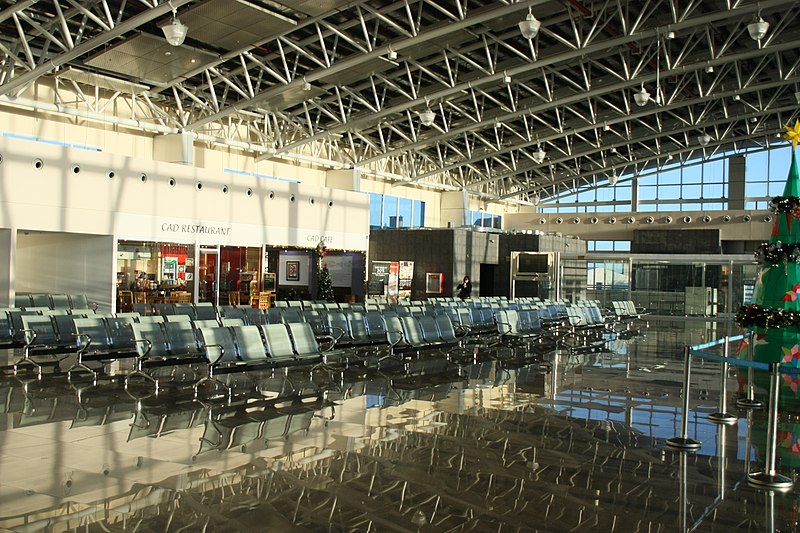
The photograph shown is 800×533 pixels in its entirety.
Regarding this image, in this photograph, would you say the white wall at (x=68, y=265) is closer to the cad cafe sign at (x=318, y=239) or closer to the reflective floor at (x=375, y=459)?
the cad cafe sign at (x=318, y=239)

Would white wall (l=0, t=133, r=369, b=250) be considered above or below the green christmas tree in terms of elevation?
above

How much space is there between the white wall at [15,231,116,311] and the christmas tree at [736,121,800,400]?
45.7ft

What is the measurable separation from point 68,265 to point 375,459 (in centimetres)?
1527

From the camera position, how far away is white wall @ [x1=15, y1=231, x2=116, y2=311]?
18.3 m

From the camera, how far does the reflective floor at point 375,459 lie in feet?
14.8

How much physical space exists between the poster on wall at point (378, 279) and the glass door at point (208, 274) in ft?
22.4

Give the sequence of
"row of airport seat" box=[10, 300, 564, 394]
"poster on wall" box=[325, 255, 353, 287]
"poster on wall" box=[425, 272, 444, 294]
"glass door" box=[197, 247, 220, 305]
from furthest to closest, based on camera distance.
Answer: "poster on wall" box=[425, 272, 444, 294]
"poster on wall" box=[325, 255, 353, 287]
"glass door" box=[197, 247, 220, 305]
"row of airport seat" box=[10, 300, 564, 394]

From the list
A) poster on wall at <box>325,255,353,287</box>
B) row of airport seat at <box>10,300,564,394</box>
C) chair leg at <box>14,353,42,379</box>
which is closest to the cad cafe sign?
poster on wall at <box>325,255,353,287</box>

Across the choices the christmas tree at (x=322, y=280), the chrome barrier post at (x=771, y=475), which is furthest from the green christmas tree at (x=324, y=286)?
the chrome barrier post at (x=771, y=475)

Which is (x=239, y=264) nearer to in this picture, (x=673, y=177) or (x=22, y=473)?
(x=22, y=473)

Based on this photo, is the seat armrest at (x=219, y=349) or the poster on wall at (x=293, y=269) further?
the poster on wall at (x=293, y=269)

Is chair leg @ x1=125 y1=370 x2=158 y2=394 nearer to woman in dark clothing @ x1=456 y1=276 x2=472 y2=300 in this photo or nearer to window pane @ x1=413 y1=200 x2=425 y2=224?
woman in dark clothing @ x1=456 y1=276 x2=472 y2=300

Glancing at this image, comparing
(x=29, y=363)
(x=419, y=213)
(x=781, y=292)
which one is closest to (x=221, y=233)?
(x=29, y=363)

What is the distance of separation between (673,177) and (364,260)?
20.1m
